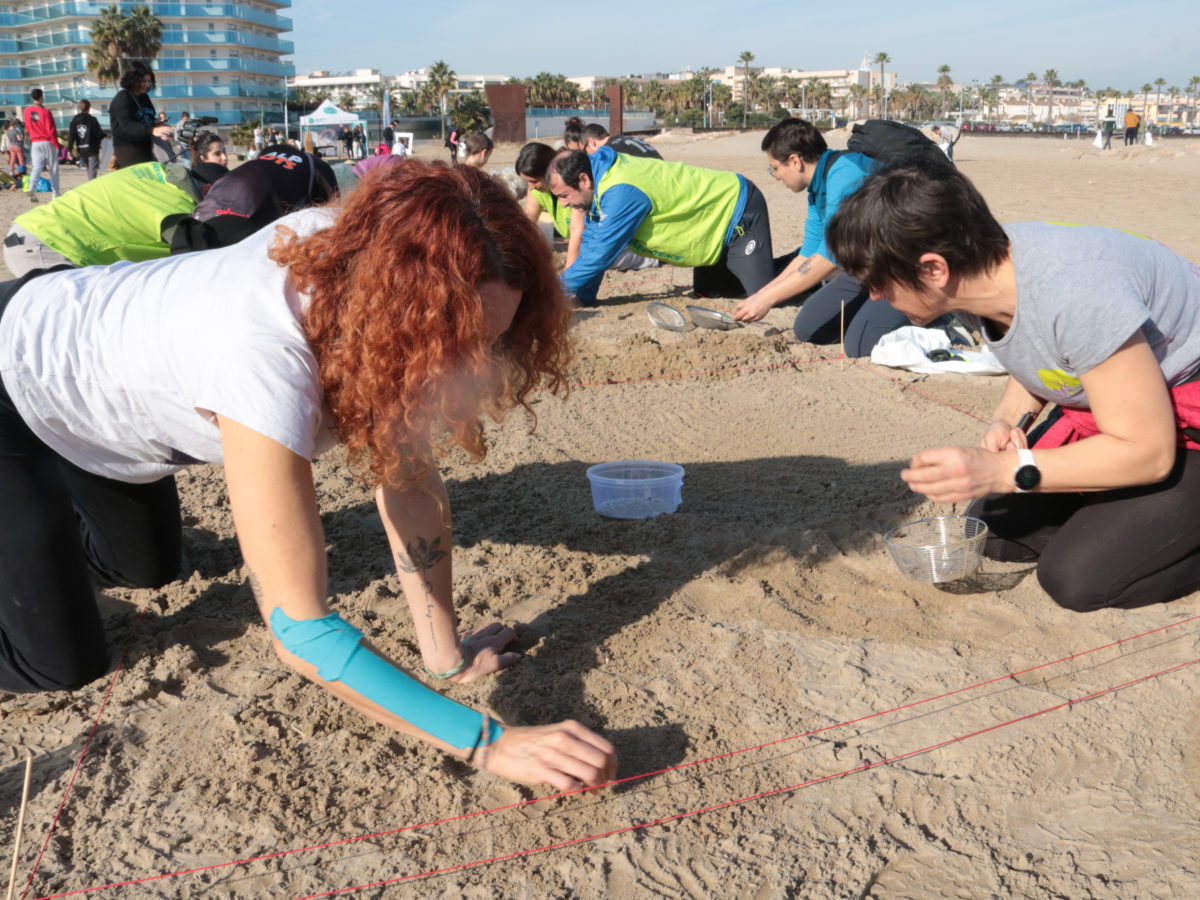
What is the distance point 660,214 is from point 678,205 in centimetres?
15

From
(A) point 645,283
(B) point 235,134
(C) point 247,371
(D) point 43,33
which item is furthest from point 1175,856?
(D) point 43,33

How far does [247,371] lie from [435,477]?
0.72 meters

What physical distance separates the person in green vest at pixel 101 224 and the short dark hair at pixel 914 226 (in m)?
2.55

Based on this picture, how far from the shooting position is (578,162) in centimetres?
602

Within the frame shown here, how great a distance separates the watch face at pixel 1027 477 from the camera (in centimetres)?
212

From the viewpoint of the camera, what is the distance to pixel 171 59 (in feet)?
184

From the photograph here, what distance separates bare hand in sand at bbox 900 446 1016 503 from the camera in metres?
2.06

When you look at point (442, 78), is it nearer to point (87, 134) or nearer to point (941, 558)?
point (87, 134)

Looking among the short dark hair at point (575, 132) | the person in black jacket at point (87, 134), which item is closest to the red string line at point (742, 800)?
the short dark hair at point (575, 132)

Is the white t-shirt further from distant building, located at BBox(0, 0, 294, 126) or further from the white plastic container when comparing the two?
distant building, located at BBox(0, 0, 294, 126)

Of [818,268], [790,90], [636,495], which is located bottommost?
[636,495]

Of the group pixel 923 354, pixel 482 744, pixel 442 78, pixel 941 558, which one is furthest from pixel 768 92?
pixel 482 744

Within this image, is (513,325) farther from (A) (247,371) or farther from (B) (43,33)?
(B) (43,33)

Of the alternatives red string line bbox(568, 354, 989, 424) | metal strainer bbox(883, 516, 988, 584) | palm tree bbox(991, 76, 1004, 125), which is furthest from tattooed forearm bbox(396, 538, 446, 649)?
palm tree bbox(991, 76, 1004, 125)
